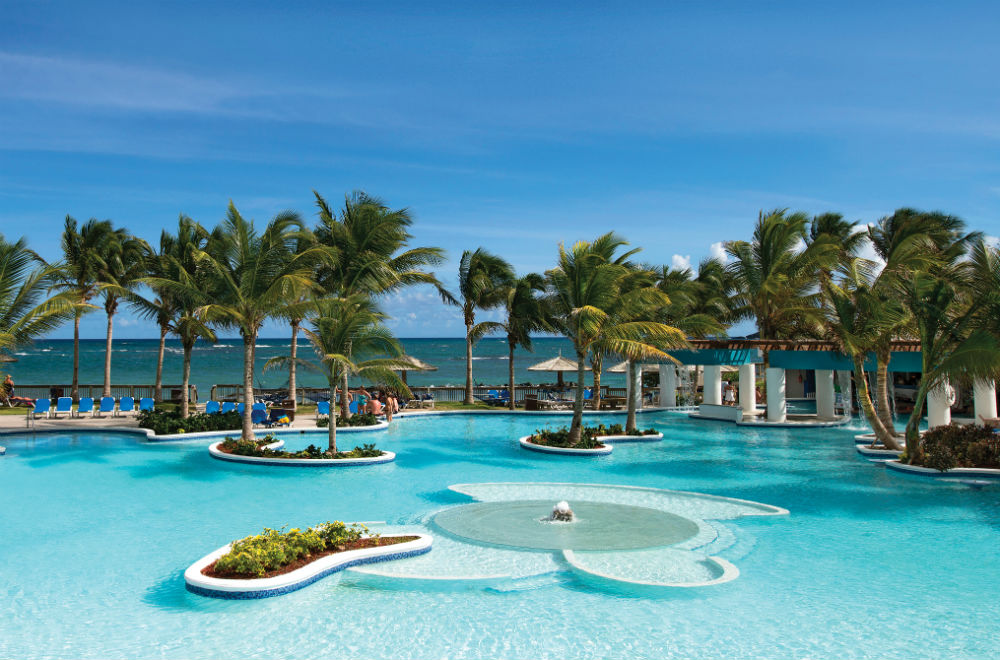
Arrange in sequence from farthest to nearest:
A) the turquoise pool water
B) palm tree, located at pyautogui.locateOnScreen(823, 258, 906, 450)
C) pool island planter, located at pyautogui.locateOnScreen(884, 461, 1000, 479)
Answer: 1. palm tree, located at pyautogui.locateOnScreen(823, 258, 906, 450)
2. pool island planter, located at pyautogui.locateOnScreen(884, 461, 1000, 479)
3. the turquoise pool water

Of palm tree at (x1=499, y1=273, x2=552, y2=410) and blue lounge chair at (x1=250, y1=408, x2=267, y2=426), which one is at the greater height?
palm tree at (x1=499, y1=273, x2=552, y2=410)

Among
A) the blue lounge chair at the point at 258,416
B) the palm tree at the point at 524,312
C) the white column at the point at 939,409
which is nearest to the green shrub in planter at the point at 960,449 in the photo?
the white column at the point at 939,409

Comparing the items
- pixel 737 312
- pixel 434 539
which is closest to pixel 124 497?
pixel 434 539

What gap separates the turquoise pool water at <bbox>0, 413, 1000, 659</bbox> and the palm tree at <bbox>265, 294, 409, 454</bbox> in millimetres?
2341

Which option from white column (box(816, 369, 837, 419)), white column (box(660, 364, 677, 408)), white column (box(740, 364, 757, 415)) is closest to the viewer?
white column (box(740, 364, 757, 415))

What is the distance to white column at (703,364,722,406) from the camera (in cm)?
2769

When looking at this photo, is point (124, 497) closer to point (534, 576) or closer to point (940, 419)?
→ point (534, 576)

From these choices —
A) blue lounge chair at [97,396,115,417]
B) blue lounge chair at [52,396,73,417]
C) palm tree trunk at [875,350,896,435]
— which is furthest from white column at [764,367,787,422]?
blue lounge chair at [52,396,73,417]

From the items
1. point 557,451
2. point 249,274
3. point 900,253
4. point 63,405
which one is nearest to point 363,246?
point 249,274

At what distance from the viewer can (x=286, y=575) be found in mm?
7879

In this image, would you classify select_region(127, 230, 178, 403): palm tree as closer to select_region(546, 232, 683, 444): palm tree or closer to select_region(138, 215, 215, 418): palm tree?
select_region(138, 215, 215, 418): palm tree

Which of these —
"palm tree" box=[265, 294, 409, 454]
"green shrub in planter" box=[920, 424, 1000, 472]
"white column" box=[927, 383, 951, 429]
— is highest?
"palm tree" box=[265, 294, 409, 454]

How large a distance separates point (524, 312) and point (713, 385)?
10.5 m

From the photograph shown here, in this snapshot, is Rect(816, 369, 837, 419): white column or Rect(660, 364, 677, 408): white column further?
Rect(660, 364, 677, 408): white column
